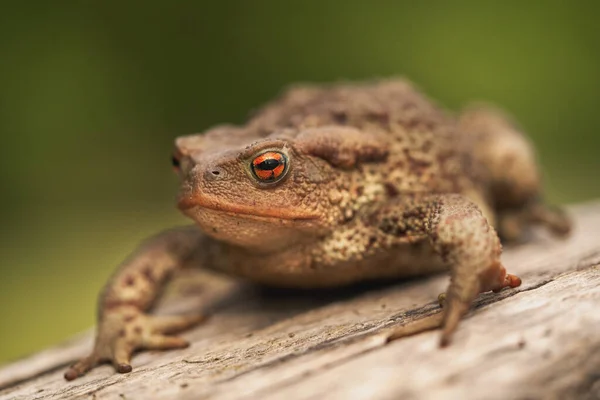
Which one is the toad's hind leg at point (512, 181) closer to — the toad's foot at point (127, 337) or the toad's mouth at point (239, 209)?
the toad's mouth at point (239, 209)

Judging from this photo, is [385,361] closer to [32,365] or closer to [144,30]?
[32,365]

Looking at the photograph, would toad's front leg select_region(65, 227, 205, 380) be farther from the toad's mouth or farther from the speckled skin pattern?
the toad's mouth

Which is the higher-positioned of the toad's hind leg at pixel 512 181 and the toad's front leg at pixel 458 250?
the toad's hind leg at pixel 512 181

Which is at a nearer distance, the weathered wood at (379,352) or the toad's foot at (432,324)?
the weathered wood at (379,352)

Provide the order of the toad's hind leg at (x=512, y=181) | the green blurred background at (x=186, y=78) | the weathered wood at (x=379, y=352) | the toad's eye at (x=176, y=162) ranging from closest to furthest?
1. the weathered wood at (x=379, y=352)
2. the toad's eye at (x=176, y=162)
3. the toad's hind leg at (x=512, y=181)
4. the green blurred background at (x=186, y=78)

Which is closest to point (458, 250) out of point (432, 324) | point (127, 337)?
point (432, 324)

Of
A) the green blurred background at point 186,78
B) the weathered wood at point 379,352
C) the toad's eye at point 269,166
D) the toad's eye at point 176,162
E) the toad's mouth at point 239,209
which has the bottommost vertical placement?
the weathered wood at point 379,352

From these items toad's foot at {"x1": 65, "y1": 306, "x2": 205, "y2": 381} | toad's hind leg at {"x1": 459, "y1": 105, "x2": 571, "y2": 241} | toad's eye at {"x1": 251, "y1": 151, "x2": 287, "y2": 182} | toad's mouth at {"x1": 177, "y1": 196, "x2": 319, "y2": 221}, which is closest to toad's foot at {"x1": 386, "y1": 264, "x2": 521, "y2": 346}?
toad's mouth at {"x1": 177, "y1": 196, "x2": 319, "y2": 221}

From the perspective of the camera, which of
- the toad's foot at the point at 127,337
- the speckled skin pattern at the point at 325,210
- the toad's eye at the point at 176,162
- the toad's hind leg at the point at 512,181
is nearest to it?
the speckled skin pattern at the point at 325,210

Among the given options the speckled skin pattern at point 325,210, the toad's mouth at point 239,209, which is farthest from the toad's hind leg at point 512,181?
the toad's mouth at point 239,209
